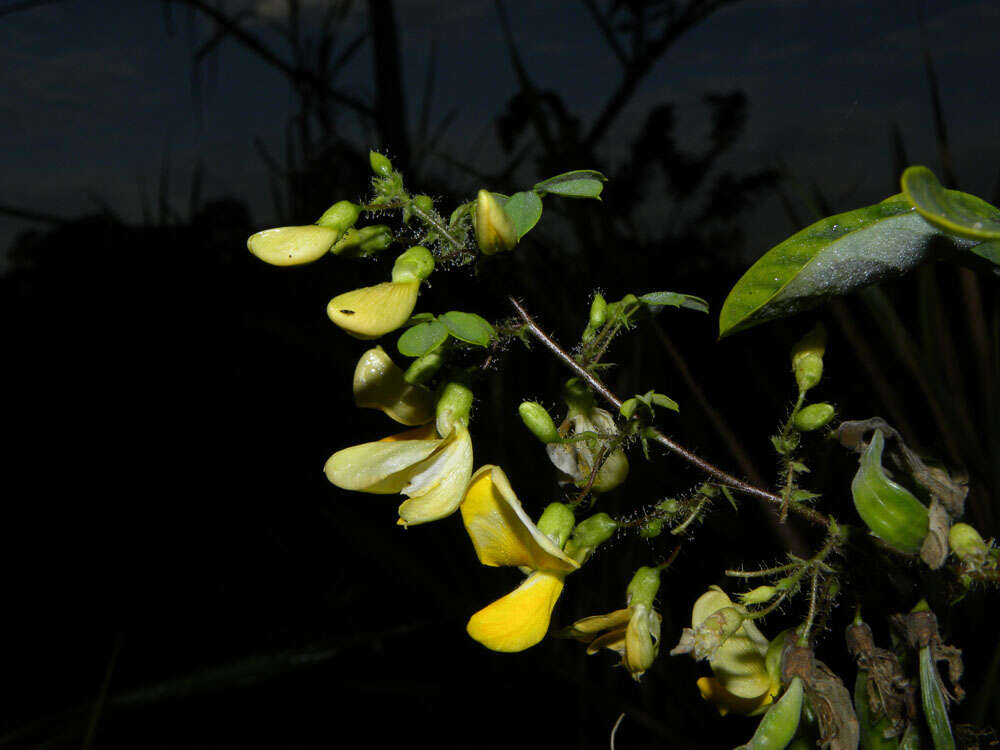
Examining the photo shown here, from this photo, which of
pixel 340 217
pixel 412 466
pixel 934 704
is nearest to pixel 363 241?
pixel 340 217

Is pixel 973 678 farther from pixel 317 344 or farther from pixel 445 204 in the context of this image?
pixel 445 204

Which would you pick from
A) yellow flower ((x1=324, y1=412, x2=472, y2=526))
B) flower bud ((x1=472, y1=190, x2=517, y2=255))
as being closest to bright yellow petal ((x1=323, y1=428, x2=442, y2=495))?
yellow flower ((x1=324, y1=412, x2=472, y2=526))

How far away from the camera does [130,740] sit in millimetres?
1025

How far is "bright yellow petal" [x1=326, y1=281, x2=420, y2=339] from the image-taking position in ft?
1.01

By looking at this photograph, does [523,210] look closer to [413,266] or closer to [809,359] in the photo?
[413,266]

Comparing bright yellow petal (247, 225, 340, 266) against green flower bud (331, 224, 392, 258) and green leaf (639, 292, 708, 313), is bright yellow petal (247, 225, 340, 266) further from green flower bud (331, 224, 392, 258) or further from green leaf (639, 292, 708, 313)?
green leaf (639, 292, 708, 313)

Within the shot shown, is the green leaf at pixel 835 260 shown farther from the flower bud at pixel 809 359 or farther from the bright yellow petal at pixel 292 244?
the bright yellow petal at pixel 292 244

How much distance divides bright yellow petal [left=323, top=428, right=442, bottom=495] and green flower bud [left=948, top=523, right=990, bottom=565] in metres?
0.22

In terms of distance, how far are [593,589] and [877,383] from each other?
425 mm

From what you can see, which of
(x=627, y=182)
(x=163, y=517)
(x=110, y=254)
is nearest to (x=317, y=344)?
(x=163, y=517)

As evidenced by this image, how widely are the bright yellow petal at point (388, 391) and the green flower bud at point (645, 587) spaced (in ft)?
0.48

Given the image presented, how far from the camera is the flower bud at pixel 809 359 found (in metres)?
0.36

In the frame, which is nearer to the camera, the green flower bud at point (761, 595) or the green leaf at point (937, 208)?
the green leaf at point (937, 208)

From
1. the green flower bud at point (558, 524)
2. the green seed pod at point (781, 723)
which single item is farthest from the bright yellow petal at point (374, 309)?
the green seed pod at point (781, 723)
